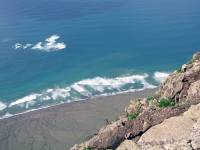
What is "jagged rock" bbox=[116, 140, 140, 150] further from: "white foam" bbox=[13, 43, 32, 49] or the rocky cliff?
"white foam" bbox=[13, 43, 32, 49]

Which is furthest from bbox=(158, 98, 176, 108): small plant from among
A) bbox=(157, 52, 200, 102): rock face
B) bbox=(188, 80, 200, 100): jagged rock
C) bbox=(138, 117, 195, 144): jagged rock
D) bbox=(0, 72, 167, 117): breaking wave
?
bbox=(0, 72, 167, 117): breaking wave

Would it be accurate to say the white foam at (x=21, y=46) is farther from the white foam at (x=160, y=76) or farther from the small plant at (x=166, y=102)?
the small plant at (x=166, y=102)

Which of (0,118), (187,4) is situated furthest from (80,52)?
(187,4)

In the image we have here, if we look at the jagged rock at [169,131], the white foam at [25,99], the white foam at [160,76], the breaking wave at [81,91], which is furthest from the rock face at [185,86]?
the white foam at [160,76]

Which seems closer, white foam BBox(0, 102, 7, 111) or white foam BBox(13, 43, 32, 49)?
white foam BBox(0, 102, 7, 111)

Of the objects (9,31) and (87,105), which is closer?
(87,105)

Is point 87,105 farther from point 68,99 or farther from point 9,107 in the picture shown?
point 9,107
